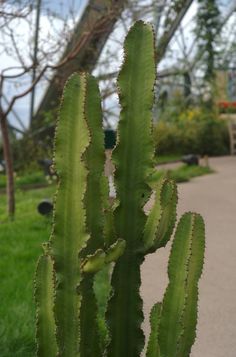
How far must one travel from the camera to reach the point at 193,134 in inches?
632

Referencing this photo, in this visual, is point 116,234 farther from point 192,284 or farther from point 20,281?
point 20,281

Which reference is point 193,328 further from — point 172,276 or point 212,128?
point 212,128

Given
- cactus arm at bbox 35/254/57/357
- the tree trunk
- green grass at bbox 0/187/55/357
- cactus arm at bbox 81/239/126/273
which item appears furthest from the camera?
the tree trunk

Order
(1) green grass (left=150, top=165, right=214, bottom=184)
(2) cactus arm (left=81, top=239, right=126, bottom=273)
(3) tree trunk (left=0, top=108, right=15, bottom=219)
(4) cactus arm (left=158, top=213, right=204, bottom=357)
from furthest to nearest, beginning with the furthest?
(1) green grass (left=150, top=165, right=214, bottom=184)
(3) tree trunk (left=0, top=108, right=15, bottom=219)
(4) cactus arm (left=158, top=213, right=204, bottom=357)
(2) cactus arm (left=81, top=239, right=126, bottom=273)

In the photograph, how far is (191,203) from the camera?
26.5 feet

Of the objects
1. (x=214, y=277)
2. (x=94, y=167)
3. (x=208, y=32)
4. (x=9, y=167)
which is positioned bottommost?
(x=214, y=277)

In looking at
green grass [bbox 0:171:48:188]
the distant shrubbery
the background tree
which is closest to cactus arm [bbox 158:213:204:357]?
green grass [bbox 0:171:48:188]

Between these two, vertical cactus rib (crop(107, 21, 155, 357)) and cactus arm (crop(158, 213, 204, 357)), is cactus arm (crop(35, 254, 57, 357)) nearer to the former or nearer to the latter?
vertical cactus rib (crop(107, 21, 155, 357))

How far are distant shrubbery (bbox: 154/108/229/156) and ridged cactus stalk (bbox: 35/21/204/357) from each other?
13.2 m

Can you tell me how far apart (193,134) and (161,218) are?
46.8 ft

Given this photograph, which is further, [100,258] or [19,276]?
[19,276]

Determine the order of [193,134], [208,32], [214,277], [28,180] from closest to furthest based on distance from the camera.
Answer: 1. [214,277]
2. [28,180]
3. [193,134]
4. [208,32]

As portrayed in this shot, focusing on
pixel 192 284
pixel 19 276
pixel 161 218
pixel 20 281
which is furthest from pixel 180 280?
pixel 19 276

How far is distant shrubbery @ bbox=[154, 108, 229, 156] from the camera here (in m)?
15.8
